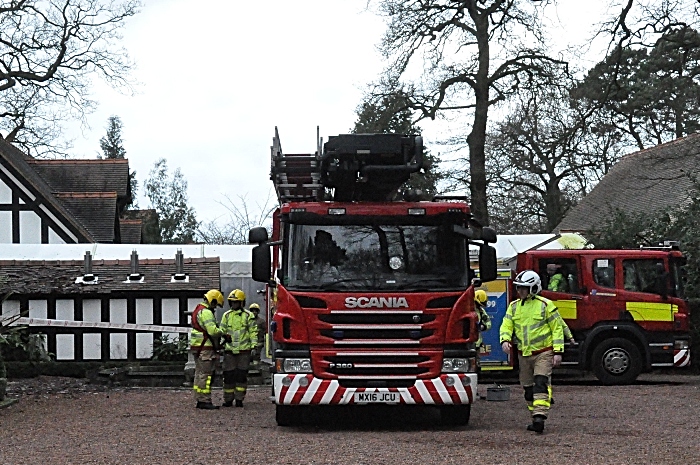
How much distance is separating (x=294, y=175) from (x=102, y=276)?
12021 mm

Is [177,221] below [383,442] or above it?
above

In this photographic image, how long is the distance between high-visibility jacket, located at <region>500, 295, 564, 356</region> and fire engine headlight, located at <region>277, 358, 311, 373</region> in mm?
2210

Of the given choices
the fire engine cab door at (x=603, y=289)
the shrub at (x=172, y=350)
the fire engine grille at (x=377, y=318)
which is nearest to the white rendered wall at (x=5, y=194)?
the shrub at (x=172, y=350)

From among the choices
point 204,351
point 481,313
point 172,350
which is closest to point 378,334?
point 204,351

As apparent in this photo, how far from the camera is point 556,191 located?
4562cm

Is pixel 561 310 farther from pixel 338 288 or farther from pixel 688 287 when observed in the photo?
pixel 338 288

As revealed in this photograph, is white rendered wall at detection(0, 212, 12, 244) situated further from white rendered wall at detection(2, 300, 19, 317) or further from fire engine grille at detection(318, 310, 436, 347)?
fire engine grille at detection(318, 310, 436, 347)

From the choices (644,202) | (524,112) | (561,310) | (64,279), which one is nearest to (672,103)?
(644,202)

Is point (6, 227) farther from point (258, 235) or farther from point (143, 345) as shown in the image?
point (258, 235)

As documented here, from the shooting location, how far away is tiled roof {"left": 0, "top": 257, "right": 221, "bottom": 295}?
2395 cm

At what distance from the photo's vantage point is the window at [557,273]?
65.9ft

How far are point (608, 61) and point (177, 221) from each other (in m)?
42.5

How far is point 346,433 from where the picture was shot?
1224 centimetres

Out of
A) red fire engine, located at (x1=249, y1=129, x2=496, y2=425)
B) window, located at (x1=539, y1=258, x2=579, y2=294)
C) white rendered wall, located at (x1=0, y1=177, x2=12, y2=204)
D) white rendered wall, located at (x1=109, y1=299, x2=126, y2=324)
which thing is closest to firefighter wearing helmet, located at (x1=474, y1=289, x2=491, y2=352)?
window, located at (x1=539, y1=258, x2=579, y2=294)
